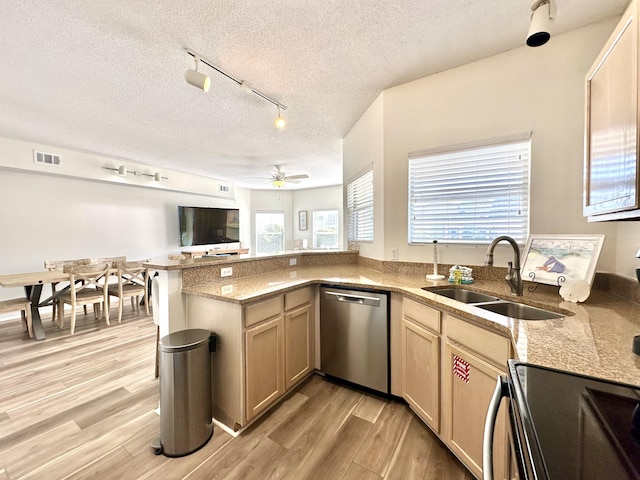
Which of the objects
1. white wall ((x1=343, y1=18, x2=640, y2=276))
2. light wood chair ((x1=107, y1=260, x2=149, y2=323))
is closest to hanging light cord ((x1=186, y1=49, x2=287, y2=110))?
white wall ((x1=343, y1=18, x2=640, y2=276))

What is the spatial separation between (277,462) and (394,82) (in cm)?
312

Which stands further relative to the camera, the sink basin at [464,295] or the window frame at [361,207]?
the window frame at [361,207]

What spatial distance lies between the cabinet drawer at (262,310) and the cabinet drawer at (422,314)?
3.10 ft

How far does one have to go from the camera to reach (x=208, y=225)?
6.73 metres

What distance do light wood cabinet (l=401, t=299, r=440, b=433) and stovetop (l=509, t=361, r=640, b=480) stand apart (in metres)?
0.88

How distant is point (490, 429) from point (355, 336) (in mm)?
1497

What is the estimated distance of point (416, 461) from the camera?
4.98 feet

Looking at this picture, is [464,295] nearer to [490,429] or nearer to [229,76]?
[490,429]

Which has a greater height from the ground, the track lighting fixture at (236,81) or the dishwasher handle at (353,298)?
the track lighting fixture at (236,81)

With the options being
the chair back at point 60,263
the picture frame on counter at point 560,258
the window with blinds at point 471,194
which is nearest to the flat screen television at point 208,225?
the chair back at point 60,263

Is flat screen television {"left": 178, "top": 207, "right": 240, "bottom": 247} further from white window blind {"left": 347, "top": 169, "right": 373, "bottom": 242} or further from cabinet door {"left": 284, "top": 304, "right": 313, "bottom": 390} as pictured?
cabinet door {"left": 284, "top": 304, "right": 313, "bottom": 390}

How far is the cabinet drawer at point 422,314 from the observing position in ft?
5.28

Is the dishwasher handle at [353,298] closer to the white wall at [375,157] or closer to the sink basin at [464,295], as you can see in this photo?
the sink basin at [464,295]

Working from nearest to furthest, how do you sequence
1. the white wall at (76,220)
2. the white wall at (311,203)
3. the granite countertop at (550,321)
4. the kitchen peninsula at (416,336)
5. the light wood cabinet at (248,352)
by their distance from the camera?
the granite countertop at (550,321), the kitchen peninsula at (416,336), the light wood cabinet at (248,352), the white wall at (76,220), the white wall at (311,203)
